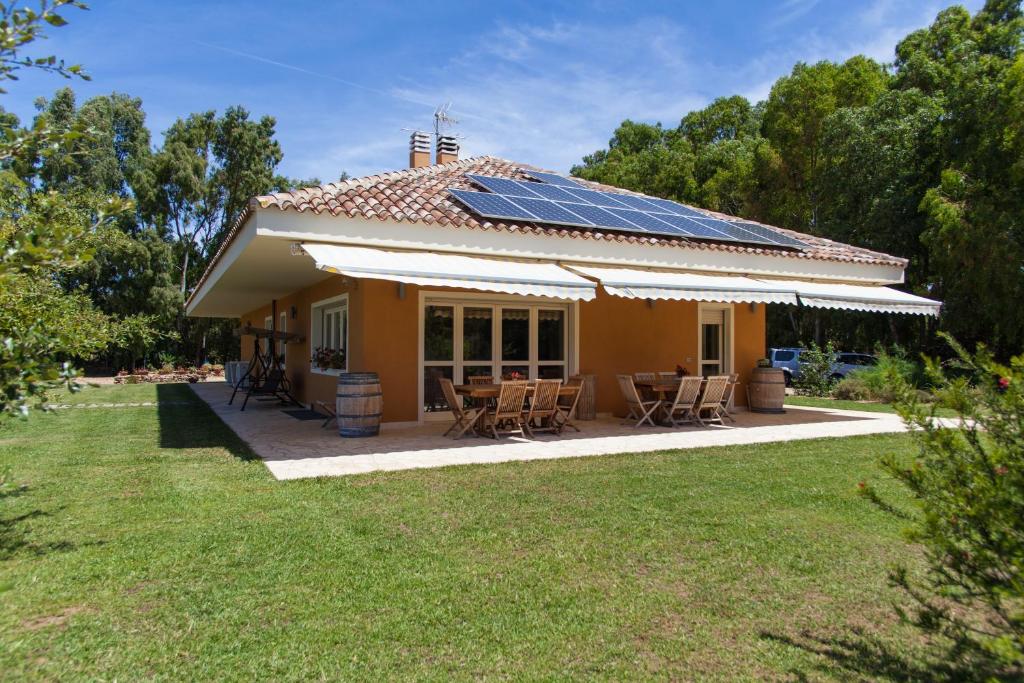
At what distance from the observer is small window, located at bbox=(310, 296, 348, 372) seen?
574 inches

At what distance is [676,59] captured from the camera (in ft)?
81.3

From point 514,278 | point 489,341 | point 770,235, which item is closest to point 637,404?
point 489,341

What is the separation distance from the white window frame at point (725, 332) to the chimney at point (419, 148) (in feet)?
32.1

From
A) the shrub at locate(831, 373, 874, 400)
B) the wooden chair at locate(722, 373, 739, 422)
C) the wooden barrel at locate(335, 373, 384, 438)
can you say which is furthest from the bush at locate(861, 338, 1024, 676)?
the shrub at locate(831, 373, 874, 400)

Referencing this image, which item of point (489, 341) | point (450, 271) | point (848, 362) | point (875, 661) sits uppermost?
point (450, 271)

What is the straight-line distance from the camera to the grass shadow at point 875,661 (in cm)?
354

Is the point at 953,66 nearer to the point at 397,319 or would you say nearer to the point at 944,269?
the point at 944,269

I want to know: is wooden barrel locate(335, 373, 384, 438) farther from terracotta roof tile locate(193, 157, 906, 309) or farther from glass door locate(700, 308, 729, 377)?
glass door locate(700, 308, 729, 377)

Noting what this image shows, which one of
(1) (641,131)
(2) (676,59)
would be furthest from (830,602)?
(1) (641,131)

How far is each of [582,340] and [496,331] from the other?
7.01 ft

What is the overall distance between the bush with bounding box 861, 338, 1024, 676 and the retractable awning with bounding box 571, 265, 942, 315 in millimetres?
8581

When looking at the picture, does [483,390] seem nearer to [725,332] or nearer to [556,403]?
[556,403]

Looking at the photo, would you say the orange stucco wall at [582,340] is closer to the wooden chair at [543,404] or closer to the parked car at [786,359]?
the wooden chair at [543,404]

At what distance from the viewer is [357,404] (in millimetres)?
11469
